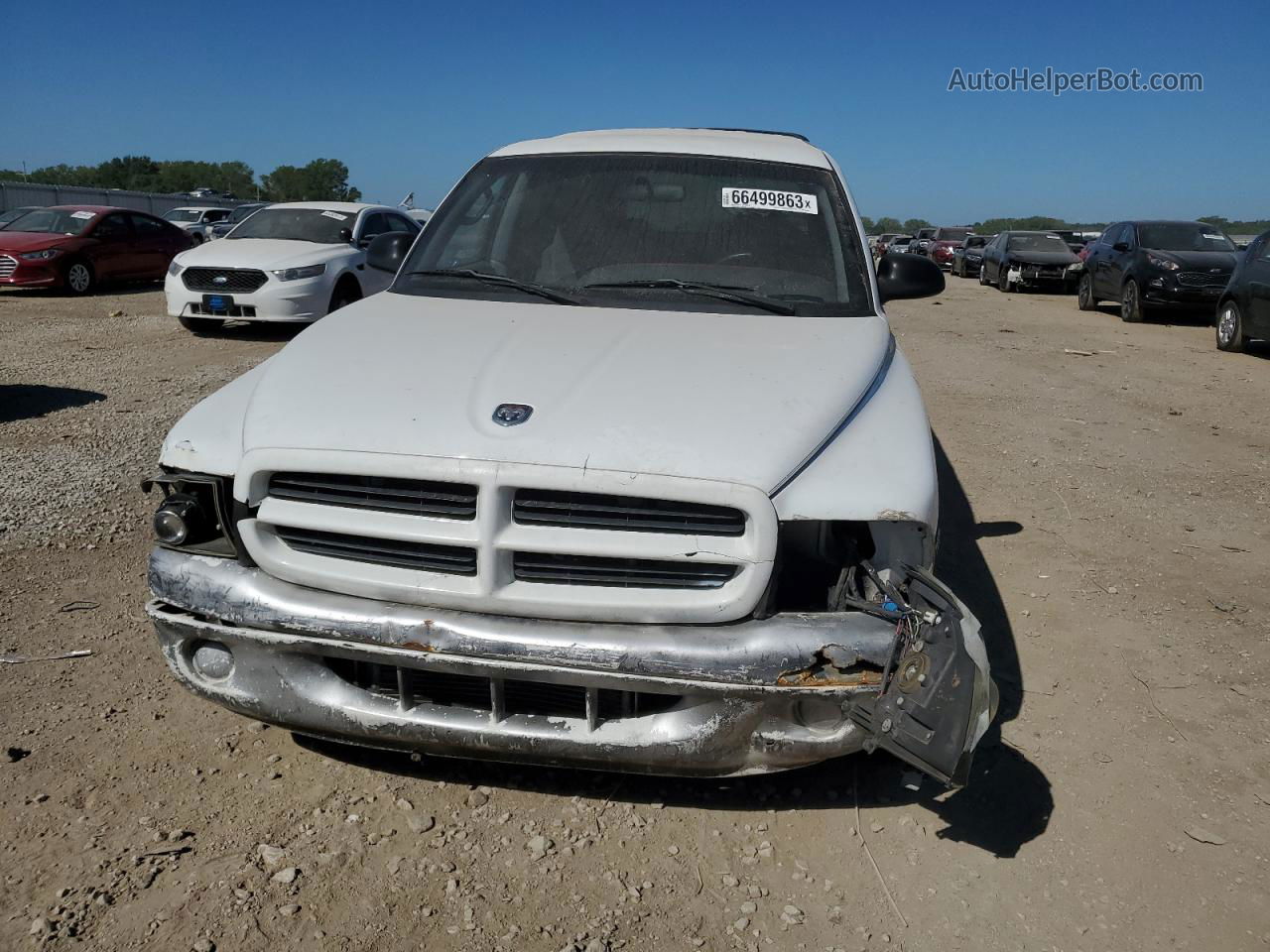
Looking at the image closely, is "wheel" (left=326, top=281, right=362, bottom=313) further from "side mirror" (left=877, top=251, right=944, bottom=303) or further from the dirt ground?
"side mirror" (left=877, top=251, right=944, bottom=303)

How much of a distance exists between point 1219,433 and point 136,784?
26.9 ft

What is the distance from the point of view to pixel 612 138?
4.45 m

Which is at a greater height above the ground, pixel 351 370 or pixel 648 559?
pixel 351 370

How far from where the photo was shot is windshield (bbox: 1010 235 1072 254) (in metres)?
23.1

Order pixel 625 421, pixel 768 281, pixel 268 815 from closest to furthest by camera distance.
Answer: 1. pixel 625 421
2. pixel 268 815
3. pixel 768 281

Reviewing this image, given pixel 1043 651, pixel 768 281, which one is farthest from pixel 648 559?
pixel 1043 651

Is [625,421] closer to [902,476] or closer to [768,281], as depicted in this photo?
[902,476]

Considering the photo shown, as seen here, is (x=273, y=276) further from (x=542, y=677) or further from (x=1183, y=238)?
(x=1183, y=238)

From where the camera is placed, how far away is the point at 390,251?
14.7 ft

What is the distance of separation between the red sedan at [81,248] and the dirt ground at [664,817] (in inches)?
495

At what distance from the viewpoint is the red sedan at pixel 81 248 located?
51.2 ft

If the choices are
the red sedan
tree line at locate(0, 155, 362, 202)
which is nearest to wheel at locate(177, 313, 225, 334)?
the red sedan

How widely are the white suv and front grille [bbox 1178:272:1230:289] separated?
47.6 feet

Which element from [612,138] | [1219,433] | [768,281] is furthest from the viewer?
[1219,433]
